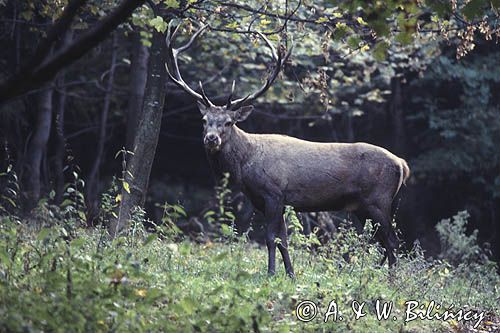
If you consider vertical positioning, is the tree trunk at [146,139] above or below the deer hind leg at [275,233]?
above

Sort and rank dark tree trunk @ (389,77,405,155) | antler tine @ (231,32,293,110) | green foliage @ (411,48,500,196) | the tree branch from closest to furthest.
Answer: the tree branch → antler tine @ (231,32,293,110) → green foliage @ (411,48,500,196) → dark tree trunk @ (389,77,405,155)

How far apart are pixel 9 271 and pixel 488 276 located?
21.1ft

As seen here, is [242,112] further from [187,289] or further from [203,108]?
[187,289]

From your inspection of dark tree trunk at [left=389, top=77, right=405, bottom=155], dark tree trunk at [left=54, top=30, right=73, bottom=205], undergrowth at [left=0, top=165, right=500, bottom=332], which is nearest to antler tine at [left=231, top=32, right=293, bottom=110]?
undergrowth at [left=0, top=165, right=500, bottom=332]

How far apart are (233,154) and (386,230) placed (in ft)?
6.72

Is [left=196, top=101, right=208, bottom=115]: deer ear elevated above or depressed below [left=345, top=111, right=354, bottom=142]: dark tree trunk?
above

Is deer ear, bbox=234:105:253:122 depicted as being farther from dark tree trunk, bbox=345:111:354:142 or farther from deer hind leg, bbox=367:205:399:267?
dark tree trunk, bbox=345:111:354:142

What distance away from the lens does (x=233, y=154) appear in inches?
368

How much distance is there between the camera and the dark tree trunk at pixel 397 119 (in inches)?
695

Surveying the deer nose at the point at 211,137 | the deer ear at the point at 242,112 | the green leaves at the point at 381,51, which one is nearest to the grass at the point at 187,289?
the deer nose at the point at 211,137

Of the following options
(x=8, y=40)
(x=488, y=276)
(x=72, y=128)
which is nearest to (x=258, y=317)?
(x=488, y=276)

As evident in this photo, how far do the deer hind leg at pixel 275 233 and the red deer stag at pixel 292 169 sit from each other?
11 millimetres

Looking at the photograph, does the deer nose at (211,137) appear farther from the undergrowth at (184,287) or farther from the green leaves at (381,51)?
the green leaves at (381,51)

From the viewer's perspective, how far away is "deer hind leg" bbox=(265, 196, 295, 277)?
8.77 m
